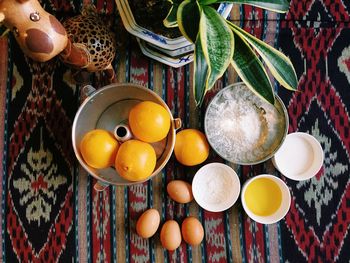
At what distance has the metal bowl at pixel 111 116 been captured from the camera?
769mm

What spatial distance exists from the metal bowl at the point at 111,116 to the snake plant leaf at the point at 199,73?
162 mm

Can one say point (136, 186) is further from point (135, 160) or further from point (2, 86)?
point (2, 86)

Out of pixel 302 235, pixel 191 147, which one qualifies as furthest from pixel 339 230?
pixel 191 147

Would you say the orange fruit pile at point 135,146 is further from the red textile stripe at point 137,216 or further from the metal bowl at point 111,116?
the red textile stripe at point 137,216

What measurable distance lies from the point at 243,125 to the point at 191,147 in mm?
114

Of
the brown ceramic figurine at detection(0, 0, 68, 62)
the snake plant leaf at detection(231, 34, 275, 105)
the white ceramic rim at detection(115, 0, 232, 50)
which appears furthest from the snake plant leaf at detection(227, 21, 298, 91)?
the brown ceramic figurine at detection(0, 0, 68, 62)

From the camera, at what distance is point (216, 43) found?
0.56m

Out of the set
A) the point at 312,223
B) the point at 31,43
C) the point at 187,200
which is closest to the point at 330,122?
the point at 312,223

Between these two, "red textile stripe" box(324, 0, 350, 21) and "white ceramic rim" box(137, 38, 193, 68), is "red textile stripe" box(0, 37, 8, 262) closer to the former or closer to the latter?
"white ceramic rim" box(137, 38, 193, 68)

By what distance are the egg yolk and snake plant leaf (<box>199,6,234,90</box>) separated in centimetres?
36

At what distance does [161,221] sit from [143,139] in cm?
20

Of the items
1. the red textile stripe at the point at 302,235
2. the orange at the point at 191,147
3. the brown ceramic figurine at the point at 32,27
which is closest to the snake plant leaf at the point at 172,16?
the brown ceramic figurine at the point at 32,27

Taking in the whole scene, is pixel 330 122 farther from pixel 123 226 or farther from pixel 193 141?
pixel 123 226

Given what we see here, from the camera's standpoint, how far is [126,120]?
0.82m
